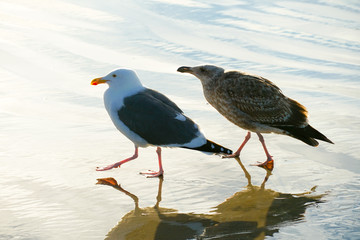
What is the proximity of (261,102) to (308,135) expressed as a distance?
1.97 ft

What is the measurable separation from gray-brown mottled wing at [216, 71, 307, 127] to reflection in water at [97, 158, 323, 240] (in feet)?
3.84

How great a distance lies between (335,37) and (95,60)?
4.15m

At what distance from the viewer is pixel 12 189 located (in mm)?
5492

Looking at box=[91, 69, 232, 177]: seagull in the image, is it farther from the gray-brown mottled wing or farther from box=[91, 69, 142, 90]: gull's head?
the gray-brown mottled wing

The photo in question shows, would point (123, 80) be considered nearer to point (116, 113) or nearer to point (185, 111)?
point (116, 113)

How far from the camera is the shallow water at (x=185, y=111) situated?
499 cm

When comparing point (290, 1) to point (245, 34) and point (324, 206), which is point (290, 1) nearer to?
point (245, 34)

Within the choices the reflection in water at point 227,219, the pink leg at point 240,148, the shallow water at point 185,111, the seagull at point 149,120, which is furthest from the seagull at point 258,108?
the reflection in water at point 227,219

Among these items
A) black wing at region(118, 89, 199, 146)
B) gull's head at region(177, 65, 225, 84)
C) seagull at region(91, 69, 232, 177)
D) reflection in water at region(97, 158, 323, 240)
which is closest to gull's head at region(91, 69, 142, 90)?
seagull at region(91, 69, 232, 177)

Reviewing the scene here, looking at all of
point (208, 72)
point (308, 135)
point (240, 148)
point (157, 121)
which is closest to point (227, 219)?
point (157, 121)

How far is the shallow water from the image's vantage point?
4992 mm

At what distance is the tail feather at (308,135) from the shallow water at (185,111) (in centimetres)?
20

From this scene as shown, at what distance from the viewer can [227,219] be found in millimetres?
4992

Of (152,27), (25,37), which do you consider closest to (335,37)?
(152,27)
